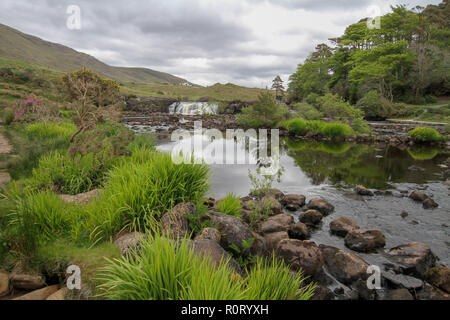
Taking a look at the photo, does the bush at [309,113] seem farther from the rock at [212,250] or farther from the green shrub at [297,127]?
the rock at [212,250]

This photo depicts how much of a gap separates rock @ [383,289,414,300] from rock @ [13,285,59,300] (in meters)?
4.83

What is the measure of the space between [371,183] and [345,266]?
23.4 ft

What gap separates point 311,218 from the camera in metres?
6.71

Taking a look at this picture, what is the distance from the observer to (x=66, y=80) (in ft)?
26.4

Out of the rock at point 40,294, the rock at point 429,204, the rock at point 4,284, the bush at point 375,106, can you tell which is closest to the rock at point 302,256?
the rock at point 40,294

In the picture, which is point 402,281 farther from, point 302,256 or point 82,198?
point 82,198

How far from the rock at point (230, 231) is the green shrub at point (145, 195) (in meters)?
0.56

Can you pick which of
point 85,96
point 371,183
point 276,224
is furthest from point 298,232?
point 85,96

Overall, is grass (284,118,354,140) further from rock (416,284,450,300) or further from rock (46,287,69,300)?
rock (46,287,69,300)

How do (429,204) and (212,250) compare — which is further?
(429,204)

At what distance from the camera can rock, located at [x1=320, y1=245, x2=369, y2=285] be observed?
438cm

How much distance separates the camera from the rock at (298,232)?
19.4 ft

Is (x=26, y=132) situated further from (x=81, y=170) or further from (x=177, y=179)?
(x=177, y=179)

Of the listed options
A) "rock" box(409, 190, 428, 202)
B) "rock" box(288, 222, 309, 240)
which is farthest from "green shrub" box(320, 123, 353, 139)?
"rock" box(288, 222, 309, 240)
